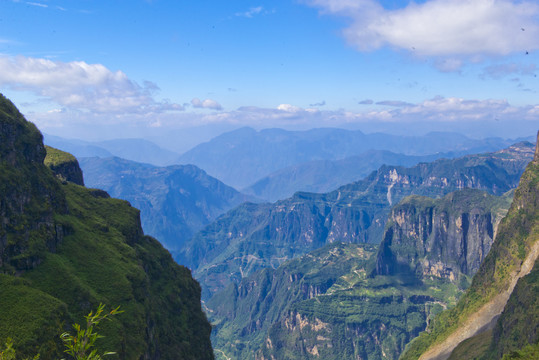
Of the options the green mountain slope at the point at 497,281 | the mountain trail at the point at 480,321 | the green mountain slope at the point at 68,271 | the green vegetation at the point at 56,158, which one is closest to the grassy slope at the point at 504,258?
the green mountain slope at the point at 497,281

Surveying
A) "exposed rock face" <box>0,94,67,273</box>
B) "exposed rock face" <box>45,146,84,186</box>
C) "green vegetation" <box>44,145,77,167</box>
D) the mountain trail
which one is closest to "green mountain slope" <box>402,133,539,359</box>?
the mountain trail

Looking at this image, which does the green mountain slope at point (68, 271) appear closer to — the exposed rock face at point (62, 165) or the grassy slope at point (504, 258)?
the exposed rock face at point (62, 165)

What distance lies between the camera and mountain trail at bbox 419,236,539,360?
136m

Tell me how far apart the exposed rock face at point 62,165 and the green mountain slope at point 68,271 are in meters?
12.2

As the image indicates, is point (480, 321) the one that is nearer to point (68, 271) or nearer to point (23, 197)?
point (68, 271)

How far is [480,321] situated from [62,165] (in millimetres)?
148283

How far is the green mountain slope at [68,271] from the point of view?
50.5 meters

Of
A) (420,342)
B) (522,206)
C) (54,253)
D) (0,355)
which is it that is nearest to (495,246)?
(522,206)

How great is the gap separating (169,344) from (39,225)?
33425 millimetres

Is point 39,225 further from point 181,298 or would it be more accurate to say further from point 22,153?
point 181,298

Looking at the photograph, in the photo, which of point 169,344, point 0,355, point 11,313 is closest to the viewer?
point 0,355

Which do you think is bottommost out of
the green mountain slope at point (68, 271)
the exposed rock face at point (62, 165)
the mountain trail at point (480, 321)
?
the mountain trail at point (480, 321)

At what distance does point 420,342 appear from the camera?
170875 mm

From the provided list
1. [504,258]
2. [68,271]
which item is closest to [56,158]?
[68,271]
